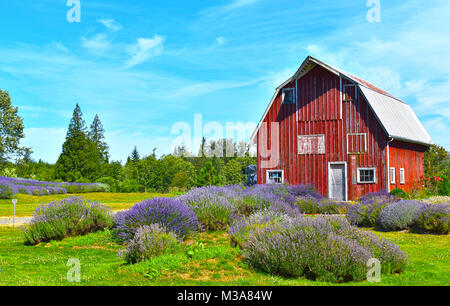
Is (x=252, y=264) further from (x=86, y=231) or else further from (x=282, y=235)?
(x=86, y=231)

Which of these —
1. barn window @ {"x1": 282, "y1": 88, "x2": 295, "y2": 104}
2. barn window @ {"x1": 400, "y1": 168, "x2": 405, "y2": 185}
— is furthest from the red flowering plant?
barn window @ {"x1": 282, "y1": 88, "x2": 295, "y2": 104}

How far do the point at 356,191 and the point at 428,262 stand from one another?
15832 millimetres

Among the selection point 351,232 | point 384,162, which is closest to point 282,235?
point 351,232

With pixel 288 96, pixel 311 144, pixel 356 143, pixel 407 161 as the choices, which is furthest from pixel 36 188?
pixel 407 161

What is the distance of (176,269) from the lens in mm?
7309

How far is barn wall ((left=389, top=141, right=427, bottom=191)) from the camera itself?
2470 centimetres

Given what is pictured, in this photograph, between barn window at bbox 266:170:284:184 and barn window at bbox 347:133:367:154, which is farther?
barn window at bbox 266:170:284:184

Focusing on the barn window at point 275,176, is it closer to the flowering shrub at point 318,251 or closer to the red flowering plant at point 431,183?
the red flowering plant at point 431,183

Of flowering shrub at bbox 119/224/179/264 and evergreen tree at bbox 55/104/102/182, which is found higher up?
evergreen tree at bbox 55/104/102/182

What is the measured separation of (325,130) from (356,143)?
1894mm

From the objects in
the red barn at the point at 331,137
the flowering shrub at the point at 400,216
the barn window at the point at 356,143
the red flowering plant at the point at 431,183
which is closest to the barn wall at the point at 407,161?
the red barn at the point at 331,137

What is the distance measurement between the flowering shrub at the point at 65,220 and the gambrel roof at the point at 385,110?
14.3m

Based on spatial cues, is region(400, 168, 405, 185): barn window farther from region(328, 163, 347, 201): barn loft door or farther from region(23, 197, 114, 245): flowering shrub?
region(23, 197, 114, 245): flowering shrub

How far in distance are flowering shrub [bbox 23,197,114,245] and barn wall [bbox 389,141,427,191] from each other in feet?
55.9
